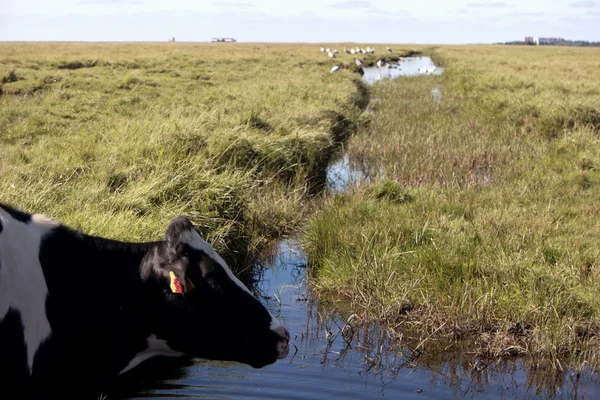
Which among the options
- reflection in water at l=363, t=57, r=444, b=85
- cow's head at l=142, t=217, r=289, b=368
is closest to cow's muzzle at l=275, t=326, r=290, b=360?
cow's head at l=142, t=217, r=289, b=368

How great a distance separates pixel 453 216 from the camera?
9234 millimetres

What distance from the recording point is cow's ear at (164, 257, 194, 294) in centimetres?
328

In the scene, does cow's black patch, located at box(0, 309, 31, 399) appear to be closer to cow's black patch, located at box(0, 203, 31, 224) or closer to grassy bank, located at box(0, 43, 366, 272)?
cow's black patch, located at box(0, 203, 31, 224)

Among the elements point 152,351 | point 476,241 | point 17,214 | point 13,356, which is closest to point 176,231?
point 152,351

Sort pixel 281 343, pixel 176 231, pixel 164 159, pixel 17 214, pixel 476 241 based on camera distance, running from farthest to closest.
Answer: pixel 164 159, pixel 476 241, pixel 281 343, pixel 176 231, pixel 17 214

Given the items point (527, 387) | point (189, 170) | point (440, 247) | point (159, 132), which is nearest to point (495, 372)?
point (527, 387)

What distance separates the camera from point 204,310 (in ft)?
11.5

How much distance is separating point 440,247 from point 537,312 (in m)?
1.59

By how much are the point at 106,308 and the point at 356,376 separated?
9.99ft

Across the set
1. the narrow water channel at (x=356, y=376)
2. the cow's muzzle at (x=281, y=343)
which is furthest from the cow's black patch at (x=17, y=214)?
the narrow water channel at (x=356, y=376)

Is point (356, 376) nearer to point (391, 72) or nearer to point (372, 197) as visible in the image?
point (372, 197)

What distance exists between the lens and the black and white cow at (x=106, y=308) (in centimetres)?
318

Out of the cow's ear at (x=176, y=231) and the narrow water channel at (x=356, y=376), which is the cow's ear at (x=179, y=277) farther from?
the narrow water channel at (x=356, y=376)

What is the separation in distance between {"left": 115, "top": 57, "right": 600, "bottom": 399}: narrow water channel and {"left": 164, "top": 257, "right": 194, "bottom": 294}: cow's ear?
2286 millimetres
